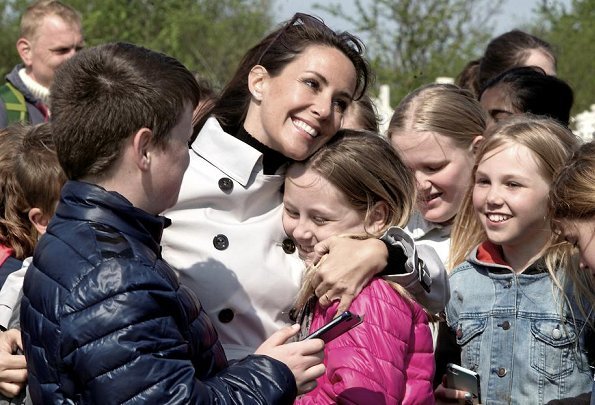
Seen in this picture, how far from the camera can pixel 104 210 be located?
9.16 ft

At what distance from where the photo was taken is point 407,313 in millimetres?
3445

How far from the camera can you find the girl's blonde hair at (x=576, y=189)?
3.62 metres

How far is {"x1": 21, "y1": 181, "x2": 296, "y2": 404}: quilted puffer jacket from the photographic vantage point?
261 centimetres

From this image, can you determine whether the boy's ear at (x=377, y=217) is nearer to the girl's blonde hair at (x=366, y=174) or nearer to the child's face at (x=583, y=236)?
the girl's blonde hair at (x=366, y=174)

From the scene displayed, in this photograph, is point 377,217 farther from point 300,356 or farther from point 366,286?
point 300,356

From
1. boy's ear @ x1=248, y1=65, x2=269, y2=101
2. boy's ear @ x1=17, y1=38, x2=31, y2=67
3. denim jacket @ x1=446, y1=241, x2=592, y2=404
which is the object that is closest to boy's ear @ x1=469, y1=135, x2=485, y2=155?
denim jacket @ x1=446, y1=241, x2=592, y2=404

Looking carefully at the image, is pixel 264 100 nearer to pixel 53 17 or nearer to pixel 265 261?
pixel 265 261

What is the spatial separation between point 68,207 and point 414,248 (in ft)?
3.97

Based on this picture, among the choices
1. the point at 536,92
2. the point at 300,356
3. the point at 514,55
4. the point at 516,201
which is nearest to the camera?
the point at 300,356

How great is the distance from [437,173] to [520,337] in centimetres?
90

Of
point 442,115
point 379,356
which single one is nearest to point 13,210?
point 379,356

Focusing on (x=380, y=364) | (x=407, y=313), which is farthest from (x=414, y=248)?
(x=380, y=364)

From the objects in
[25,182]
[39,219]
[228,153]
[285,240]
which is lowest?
[39,219]

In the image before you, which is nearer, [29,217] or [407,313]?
[407,313]
